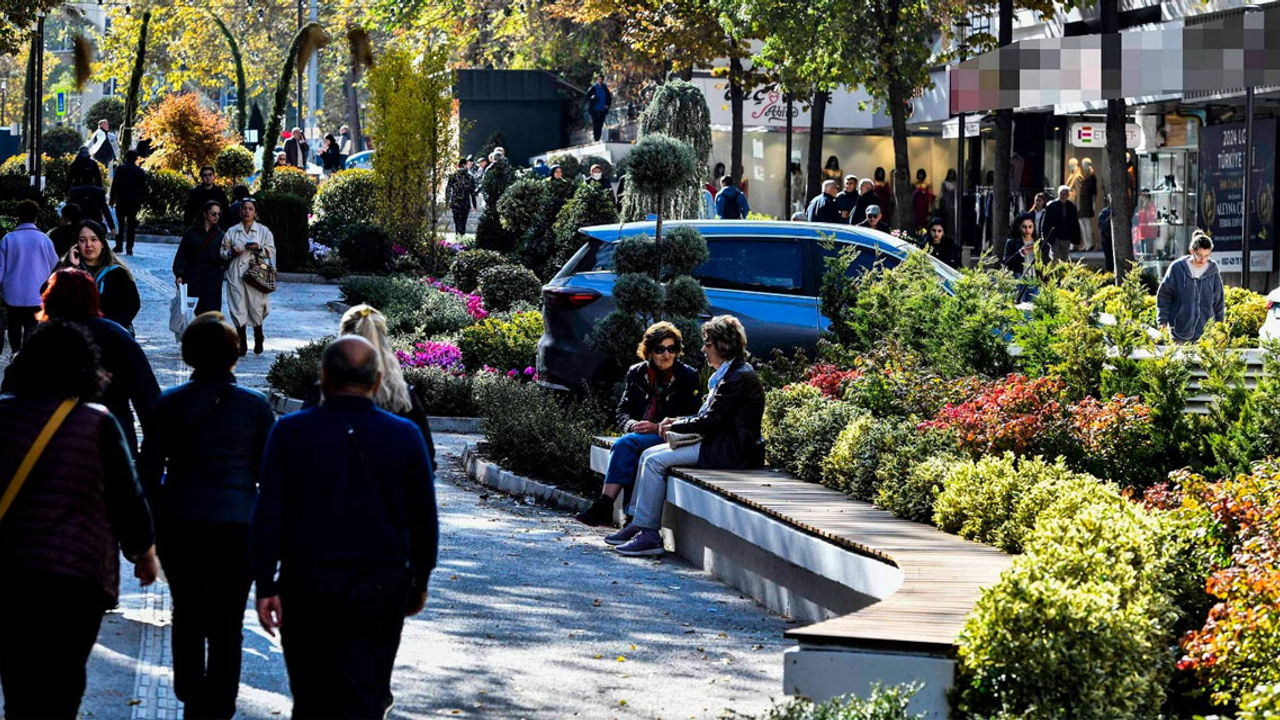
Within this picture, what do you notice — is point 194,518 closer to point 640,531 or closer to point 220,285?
point 640,531

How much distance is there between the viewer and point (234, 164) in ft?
127

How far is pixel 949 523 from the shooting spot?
32.2 ft

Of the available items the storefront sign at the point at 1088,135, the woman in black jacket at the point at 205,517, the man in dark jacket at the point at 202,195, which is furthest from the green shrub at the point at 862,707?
the storefront sign at the point at 1088,135

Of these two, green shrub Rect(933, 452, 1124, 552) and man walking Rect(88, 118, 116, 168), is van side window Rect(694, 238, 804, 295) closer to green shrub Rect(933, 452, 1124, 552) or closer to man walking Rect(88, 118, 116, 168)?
green shrub Rect(933, 452, 1124, 552)

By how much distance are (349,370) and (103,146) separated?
35.7 m

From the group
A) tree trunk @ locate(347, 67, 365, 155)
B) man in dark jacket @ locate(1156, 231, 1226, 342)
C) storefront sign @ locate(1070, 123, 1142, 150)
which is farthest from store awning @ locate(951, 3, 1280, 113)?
tree trunk @ locate(347, 67, 365, 155)

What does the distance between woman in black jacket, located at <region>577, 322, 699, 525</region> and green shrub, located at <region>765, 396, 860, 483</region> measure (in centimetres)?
60

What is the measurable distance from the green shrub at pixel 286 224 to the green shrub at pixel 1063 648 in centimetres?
2427

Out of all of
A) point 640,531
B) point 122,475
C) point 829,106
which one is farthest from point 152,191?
point 122,475

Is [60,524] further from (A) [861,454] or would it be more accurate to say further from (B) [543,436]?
(B) [543,436]

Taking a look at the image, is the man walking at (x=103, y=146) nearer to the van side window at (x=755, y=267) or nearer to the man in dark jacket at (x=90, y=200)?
the man in dark jacket at (x=90, y=200)

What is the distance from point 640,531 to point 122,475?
20.2 feet

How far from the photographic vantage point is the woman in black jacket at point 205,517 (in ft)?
23.1

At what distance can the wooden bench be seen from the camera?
6867 millimetres
